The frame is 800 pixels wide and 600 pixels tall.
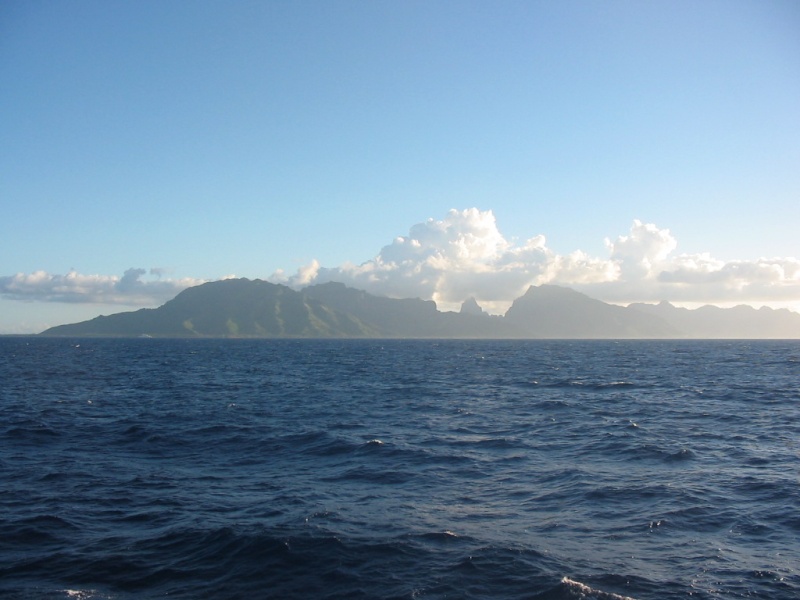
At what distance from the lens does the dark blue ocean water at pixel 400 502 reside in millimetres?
16844

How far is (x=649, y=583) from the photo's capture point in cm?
1647

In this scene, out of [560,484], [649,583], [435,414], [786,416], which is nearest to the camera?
[649,583]

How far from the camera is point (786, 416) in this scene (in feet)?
144

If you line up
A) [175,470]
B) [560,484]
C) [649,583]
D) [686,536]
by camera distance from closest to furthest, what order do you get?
[649,583], [686,536], [560,484], [175,470]

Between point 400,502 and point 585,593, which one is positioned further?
point 400,502

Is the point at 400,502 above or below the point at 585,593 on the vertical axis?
below

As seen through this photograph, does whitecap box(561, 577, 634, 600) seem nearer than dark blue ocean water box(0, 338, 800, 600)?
Yes

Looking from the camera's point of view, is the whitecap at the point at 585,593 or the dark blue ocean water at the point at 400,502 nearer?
the whitecap at the point at 585,593

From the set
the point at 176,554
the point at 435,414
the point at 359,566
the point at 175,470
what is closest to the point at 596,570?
the point at 359,566

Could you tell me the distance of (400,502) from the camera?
2392cm

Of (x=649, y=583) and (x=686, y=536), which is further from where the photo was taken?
(x=686, y=536)

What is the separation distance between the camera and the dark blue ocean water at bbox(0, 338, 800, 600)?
1684 centimetres

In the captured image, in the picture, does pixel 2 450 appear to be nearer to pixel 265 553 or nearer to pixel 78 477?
pixel 78 477

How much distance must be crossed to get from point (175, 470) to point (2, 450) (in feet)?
35.8
